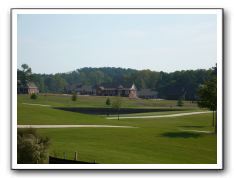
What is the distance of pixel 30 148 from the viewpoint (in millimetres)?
7875

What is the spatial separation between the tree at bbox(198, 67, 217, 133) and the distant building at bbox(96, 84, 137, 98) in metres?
0.99

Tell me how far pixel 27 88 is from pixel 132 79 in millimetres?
1555

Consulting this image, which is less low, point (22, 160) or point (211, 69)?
point (211, 69)

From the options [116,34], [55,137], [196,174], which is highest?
[116,34]

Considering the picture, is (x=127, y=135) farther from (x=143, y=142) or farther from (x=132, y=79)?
(x=132, y=79)

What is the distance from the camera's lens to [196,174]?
25.3ft

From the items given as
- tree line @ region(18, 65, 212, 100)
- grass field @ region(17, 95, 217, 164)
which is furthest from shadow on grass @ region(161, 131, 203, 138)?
tree line @ region(18, 65, 212, 100)

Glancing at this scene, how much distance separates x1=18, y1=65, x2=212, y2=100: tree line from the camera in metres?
8.02

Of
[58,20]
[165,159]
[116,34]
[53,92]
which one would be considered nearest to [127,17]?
[116,34]

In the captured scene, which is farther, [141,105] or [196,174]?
[141,105]

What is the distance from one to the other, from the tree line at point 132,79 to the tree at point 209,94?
8 centimetres

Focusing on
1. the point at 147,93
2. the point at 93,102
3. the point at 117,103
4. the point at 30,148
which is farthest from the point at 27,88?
A: the point at 147,93

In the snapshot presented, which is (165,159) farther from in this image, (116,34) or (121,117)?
(116,34)
